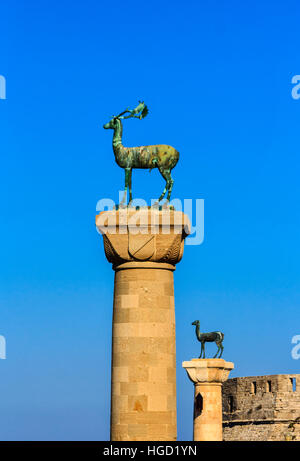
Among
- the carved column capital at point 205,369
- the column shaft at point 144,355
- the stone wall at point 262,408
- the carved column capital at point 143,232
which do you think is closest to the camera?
the column shaft at point 144,355

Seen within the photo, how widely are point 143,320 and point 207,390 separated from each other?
15673 mm

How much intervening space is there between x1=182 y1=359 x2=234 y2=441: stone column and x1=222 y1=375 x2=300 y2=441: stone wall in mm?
24997

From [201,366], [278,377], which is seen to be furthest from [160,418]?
[278,377]

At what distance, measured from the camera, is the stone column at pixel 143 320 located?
55.0 ft

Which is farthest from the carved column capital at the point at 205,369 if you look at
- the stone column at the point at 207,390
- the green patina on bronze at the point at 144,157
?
the green patina on bronze at the point at 144,157

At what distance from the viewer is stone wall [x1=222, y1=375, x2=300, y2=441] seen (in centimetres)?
5784

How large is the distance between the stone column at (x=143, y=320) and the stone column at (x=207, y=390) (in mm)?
14698

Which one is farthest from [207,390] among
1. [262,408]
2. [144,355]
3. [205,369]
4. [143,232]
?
[262,408]

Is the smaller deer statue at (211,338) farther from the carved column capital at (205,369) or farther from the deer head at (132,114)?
the deer head at (132,114)

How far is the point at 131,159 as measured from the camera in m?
18.2

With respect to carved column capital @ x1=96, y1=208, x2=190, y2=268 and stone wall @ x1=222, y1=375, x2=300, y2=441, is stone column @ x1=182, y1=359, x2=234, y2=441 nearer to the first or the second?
carved column capital @ x1=96, y1=208, x2=190, y2=268

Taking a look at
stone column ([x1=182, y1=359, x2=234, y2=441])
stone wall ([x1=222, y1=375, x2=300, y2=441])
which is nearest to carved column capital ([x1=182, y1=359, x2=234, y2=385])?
stone column ([x1=182, y1=359, x2=234, y2=441])
